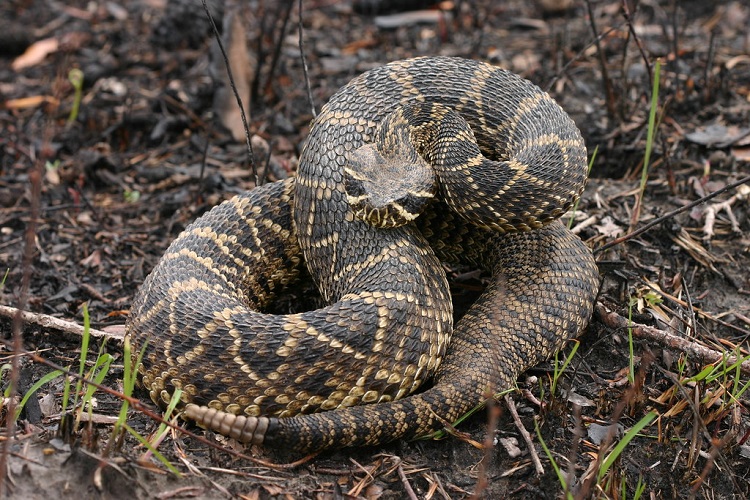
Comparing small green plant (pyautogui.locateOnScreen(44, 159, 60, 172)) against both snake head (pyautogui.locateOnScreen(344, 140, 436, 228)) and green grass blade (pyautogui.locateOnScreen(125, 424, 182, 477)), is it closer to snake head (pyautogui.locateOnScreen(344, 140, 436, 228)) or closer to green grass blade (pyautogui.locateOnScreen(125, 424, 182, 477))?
snake head (pyautogui.locateOnScreen(344, 140, 436, 228))

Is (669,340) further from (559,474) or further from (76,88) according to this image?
(76,88)

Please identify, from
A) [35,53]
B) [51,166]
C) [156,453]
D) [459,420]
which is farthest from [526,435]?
[35,53]

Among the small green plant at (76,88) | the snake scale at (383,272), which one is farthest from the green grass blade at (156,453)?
the small green plant at (76,88)

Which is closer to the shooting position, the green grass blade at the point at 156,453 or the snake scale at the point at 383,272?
the green grass blade at the point at 156,453

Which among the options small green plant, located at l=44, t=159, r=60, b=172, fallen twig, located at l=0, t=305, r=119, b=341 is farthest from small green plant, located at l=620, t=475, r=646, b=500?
small green plant, located at l=44, t=159, r=60, b=172

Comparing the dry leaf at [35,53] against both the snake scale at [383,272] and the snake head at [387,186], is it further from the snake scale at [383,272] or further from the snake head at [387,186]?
the snake head at [387,186]

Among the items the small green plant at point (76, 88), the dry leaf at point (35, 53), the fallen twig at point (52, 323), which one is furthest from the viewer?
the dry leaf at point (35, 53)

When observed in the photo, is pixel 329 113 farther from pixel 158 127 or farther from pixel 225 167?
pixel 158 127
